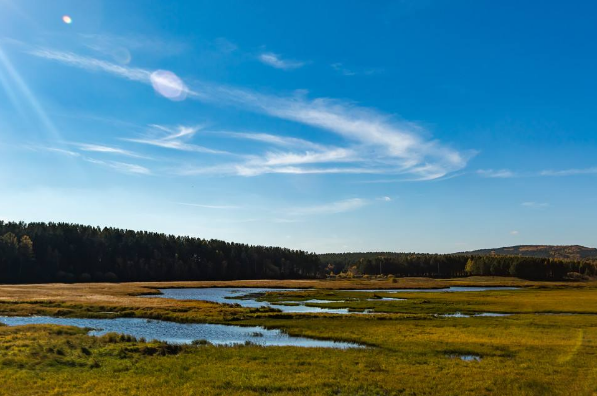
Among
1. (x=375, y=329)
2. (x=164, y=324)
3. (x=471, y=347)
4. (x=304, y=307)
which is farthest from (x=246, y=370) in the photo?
(x=304, y=307)

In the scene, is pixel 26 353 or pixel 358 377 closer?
pixel 358 377

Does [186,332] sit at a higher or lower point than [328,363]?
Answer: lower

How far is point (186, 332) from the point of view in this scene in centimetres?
4800

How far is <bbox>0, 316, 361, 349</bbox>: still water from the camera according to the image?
4191 centimetres

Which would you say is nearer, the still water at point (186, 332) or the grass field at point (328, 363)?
the grass field at point (328, 363)

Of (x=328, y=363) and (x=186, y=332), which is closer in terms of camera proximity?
(x=328, y=363)

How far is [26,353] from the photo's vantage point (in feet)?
105

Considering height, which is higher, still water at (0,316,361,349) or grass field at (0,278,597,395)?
grass field at (0,278,597,395)

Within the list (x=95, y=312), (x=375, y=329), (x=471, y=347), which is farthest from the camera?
(x=95, y=312)

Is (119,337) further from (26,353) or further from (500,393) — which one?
(500,393)

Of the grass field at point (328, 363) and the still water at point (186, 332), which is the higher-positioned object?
the grass field at point (328, 363)

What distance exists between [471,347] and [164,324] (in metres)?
35.1

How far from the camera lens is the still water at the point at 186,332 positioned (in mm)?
41906

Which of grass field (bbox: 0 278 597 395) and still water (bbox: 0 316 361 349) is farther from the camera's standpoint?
still water (bbox: 0 316 361 349)
